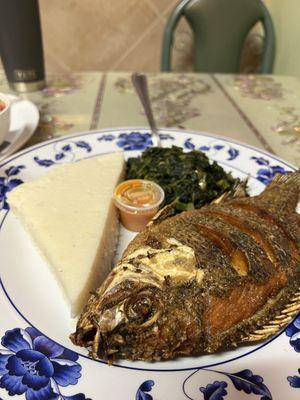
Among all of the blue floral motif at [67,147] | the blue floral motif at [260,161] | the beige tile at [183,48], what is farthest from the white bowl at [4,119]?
the beige tile at [183,48]

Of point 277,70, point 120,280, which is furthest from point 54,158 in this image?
point 277,70

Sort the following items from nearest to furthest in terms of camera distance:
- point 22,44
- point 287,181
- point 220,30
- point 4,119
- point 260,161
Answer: point 287,181 → point 4,119 → point 260,161 → point 22,44 → point 220,30

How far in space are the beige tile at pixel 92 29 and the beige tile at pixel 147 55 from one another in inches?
4.2

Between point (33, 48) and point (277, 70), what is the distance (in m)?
3.49

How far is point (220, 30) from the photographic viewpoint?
5.09 m

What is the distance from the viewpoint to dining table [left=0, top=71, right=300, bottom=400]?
1494 mm

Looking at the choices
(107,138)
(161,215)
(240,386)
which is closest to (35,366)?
(240,386)

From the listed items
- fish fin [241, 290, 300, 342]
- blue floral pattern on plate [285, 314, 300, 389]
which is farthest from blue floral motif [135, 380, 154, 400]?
blue floral pattern on plate [285, 314, 300, 389]

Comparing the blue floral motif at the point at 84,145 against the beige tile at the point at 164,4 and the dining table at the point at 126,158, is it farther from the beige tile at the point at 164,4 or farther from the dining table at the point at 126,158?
the beige tile at the point at 164,4

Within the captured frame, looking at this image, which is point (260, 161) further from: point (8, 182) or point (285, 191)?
point (8, 182)

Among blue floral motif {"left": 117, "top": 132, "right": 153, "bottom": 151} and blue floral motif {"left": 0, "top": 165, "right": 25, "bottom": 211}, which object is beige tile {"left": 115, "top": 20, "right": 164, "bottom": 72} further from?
blue floral motif {"left": 0, "top": 165, "right": 25, "bottom": 211}

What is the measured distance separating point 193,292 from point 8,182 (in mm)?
1571

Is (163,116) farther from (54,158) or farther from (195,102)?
(54,158)

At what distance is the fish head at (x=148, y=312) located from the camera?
4.79 ft
